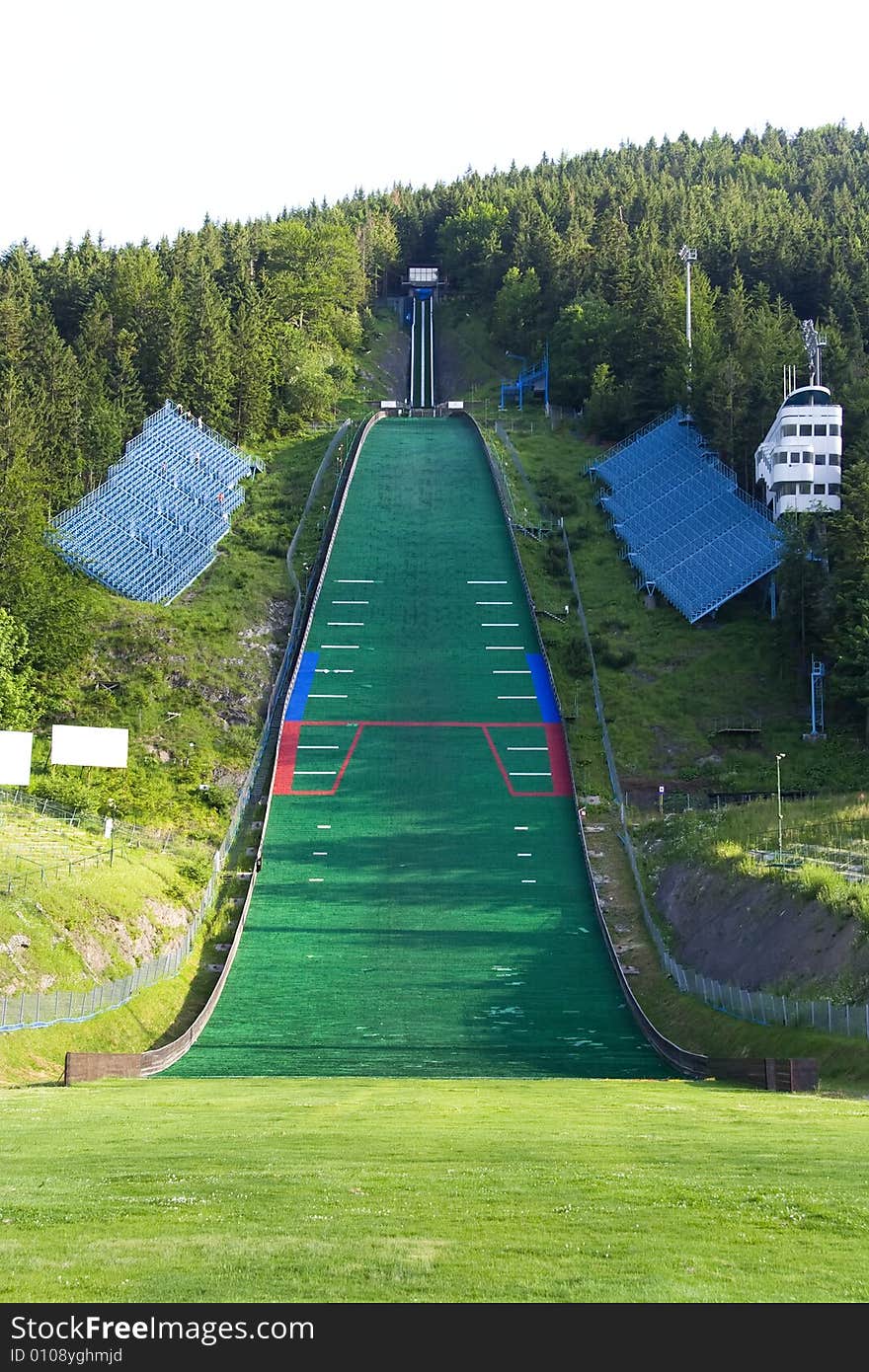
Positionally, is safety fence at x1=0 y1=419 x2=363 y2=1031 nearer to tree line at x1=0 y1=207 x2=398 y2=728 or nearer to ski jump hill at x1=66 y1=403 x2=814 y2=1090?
ski jump hill at x1=66 y1=403 x2=814 y2=1090

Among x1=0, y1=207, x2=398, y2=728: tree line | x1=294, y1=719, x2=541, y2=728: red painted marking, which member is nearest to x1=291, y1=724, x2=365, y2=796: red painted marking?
x1=294, y1=719, x2=541, y2=728: red painted marking

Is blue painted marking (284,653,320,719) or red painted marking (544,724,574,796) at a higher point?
blue painted marking (284,653,320,719)

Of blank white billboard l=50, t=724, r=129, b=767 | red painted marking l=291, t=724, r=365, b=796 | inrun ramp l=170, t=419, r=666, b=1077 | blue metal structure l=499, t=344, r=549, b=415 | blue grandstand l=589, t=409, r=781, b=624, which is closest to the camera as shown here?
inrun ramp l=170, t=419, r=666, b=1077

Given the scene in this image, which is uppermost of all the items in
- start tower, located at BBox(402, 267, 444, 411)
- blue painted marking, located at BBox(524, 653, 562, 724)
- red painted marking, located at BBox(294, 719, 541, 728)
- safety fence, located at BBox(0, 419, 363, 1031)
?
start tower, located at BBox(402, 267, 444, 411)

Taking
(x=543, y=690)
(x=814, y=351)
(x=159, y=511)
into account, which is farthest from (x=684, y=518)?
(x=159, y=511)

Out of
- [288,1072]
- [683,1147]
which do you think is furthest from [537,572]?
[683,1147]

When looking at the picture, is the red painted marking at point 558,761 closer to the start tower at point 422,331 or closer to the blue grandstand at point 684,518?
the blue grandstand at point 684,518

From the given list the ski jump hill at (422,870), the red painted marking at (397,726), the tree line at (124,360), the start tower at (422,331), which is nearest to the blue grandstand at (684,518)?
the ski jump hill at (422,870)
